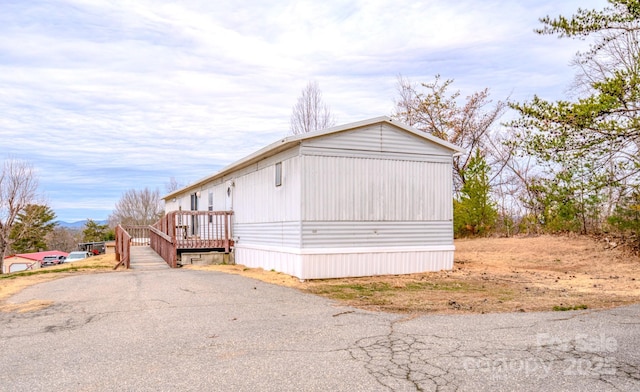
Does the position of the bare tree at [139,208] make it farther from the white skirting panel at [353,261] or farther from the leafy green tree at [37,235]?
the white skirting panel at [353,261]

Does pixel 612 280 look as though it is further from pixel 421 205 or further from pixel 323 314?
pixel 323 314

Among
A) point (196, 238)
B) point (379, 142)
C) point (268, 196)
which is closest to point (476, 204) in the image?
point (379, 142)

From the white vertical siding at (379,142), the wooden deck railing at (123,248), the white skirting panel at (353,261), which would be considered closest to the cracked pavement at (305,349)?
the white skirting panel at (353,261)

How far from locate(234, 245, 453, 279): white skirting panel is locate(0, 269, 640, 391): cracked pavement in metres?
2.91

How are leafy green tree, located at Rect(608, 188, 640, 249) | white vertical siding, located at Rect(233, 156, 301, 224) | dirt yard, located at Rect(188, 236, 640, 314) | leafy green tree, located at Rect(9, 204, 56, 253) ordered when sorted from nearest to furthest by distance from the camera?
1. dirt yard, located at Rect(188, 236, 640, 314)
2. white vertical siding, located at Rect(233, 156, 301, 224)
3. leafy green tree, located at Rect(608, 188, 640, 249)
4. leafy green tree, located at Rect(9, 204, 56, 253)

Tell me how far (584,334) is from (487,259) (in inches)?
421

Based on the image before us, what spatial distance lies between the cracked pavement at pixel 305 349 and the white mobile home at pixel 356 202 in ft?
10.8

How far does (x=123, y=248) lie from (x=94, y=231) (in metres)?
51.2

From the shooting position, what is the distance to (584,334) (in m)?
5.91

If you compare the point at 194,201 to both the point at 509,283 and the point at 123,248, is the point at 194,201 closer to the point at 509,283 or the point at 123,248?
the point at 123,248

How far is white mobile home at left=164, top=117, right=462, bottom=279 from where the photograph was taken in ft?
38.4

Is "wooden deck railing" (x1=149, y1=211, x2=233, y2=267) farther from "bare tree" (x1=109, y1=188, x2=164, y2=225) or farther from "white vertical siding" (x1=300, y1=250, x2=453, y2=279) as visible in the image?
"bare tree" (x1=109, y1=188, x2=164, y2=225)

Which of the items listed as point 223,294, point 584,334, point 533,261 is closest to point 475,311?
point 584,334

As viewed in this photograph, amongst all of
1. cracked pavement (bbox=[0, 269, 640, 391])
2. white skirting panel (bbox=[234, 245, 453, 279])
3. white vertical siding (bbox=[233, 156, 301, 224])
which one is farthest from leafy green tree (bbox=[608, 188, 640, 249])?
white vertical siding (bbox=[233, 156, 301, 224])
